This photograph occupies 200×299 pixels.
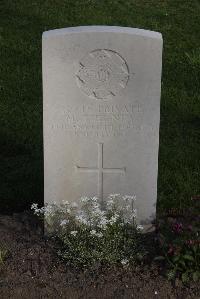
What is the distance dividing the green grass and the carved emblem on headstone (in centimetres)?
142

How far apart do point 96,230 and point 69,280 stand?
17.9 inches

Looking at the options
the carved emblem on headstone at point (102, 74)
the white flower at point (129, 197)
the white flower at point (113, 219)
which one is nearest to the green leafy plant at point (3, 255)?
the white flower at point (113, 219)

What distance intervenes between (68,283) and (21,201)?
1535mm

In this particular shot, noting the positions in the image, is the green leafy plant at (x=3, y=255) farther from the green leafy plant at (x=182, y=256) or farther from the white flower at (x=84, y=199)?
the green leafy plant at (x=182, y=256)

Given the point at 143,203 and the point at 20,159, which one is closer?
the point at 143,203

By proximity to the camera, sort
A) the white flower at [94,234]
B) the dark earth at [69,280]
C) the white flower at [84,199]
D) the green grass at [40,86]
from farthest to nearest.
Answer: the green grass at [40,86]
the white flower at [84,199]
the white flower at [94,234]
the dark earth at [69,280]

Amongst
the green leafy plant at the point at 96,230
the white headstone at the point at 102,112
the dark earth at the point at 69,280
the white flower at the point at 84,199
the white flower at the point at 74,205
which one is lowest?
the dark earth at the point at 69,280

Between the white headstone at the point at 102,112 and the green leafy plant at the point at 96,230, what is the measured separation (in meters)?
0.12

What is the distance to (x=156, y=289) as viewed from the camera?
4410mm

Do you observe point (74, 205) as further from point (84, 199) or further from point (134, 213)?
point (134, 213)

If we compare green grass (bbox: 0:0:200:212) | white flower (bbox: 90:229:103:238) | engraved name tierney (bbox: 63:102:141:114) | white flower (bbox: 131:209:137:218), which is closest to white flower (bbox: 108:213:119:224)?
white flower (bbox: 90:229:103:238)

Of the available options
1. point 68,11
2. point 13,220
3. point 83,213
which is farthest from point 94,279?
point 68,11

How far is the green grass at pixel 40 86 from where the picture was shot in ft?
20.3

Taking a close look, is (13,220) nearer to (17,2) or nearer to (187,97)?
(187,97)
